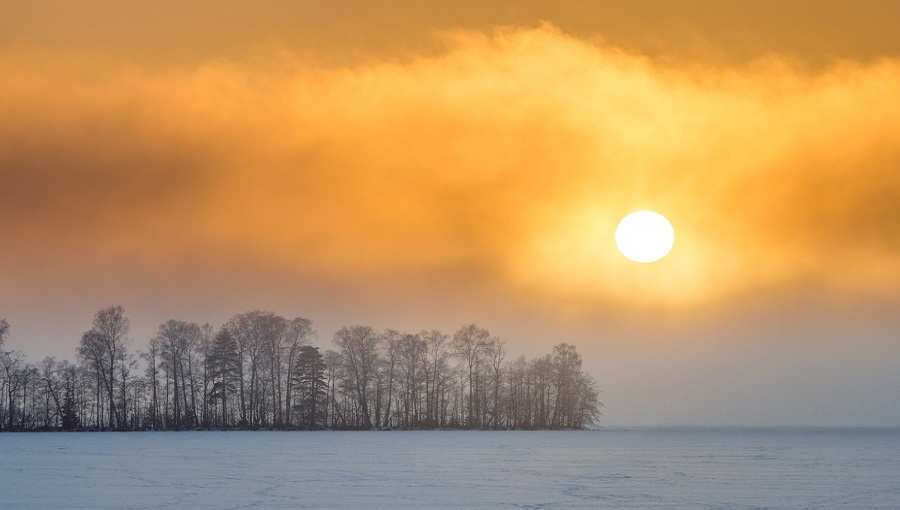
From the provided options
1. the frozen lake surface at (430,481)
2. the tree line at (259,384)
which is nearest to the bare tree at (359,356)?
the tree line at (259,384)

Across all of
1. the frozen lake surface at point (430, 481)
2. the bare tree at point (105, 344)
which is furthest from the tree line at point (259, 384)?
the frozen lake surface at point (430, 481)

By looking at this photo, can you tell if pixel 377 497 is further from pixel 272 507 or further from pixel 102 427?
pixel 102 427

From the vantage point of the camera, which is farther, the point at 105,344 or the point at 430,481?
the point at 105,344

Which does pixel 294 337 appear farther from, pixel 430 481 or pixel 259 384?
pixel 430 481

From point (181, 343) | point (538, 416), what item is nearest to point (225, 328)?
point (181, 343)

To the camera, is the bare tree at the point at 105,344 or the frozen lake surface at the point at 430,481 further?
the bare tree at the point at 105,344

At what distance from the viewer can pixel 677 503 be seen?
87.8 feet

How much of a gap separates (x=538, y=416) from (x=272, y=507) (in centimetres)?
9927

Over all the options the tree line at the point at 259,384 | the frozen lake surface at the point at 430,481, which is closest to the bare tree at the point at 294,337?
the tree line at the point at 259,384

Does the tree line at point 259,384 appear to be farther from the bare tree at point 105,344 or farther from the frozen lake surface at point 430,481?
the frozen lake surface at point 430,481

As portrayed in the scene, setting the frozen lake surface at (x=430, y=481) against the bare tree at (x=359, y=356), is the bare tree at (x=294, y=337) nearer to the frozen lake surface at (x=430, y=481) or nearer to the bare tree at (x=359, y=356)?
the bare tree at (x=359, y=356)

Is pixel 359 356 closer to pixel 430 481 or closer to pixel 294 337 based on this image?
pixel 294 337

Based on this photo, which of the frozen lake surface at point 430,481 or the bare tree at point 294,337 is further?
the bare tree at point 294,337

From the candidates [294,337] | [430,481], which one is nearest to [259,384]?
[294,337]
